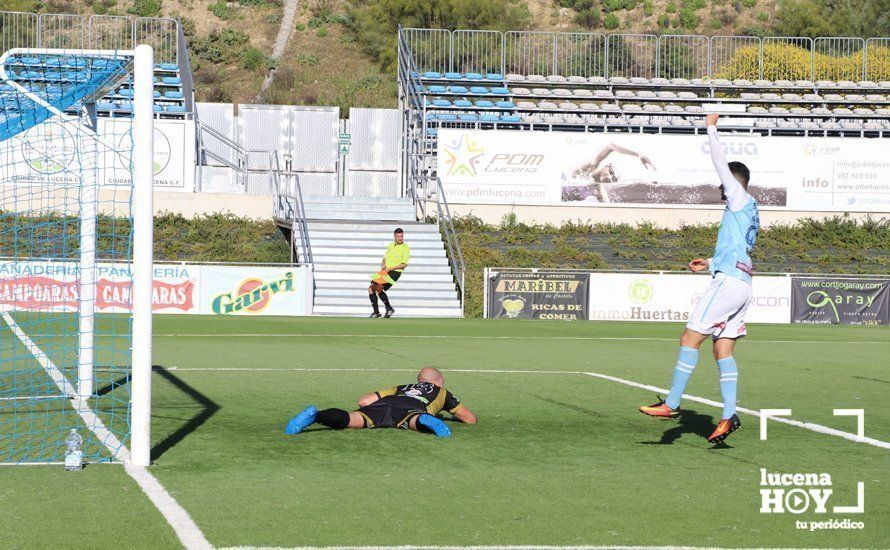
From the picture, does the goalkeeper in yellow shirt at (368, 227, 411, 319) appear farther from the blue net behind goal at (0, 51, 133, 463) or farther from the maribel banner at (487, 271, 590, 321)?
the blue net behind goal at (0, 51, 133, 463)

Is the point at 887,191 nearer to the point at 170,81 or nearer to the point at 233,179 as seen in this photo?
the point at 233,179

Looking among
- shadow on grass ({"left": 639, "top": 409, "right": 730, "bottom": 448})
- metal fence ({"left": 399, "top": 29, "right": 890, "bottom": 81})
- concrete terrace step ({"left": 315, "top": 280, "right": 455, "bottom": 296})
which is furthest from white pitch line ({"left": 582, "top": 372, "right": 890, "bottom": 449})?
metal fence ({"left": 399, "top": 29, "right": 890, "bottom": 81})

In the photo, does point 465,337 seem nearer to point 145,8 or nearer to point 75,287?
point 75,287

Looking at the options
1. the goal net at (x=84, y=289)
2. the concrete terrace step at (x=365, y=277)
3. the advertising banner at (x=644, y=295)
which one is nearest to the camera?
the goal net at (x=84, y=289)

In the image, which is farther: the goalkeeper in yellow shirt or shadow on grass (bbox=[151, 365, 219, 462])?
the goalkeeper in yellow shirt

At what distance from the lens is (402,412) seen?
28.3 feet

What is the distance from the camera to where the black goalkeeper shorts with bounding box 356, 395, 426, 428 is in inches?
339

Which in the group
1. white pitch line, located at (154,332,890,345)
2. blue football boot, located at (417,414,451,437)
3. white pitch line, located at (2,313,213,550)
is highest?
blue football boot, located at (417,414,451,437)

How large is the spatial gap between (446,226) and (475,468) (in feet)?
81.6

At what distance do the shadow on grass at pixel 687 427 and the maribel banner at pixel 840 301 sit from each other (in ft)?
63.5

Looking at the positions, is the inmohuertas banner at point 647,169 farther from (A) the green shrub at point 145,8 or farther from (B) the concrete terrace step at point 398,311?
(A) the green shrub at point 145,8

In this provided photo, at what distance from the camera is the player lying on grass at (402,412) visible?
8289 mm

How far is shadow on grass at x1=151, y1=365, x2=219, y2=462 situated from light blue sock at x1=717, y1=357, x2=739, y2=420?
375 cm

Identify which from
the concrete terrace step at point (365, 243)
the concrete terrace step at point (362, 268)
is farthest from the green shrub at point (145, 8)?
the concrete terrace step at point (362, 268)
